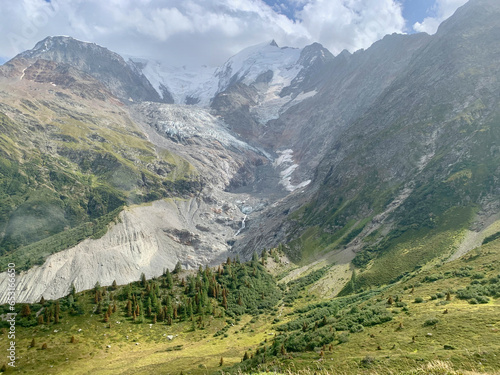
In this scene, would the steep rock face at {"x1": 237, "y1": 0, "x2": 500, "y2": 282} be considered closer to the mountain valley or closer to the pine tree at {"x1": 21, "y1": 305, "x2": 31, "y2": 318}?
the mountain valley

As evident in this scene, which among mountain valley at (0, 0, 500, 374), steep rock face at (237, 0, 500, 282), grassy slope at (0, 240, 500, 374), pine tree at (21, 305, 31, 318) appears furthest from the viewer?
steep rock face at (237, 0, 500, 282)

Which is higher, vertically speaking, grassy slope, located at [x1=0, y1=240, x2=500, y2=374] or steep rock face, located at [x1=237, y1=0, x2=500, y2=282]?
steep rock face, located at [x1=237, y1=0, x2=500, y2=282]

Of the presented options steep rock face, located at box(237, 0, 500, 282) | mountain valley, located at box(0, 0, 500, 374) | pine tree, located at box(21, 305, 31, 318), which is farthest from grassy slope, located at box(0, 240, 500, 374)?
steep rock face, located at box(237, 0, 500, 282)

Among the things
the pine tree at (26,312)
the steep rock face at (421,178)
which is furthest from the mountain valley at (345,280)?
the steep rock face at (421,178)

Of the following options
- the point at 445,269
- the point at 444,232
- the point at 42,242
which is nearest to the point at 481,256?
the point at 445,269

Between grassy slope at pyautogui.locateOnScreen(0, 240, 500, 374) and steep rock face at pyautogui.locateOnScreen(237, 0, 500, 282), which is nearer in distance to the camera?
grassy slope at pyautogui.locateOnScreen(0, 240, 500, 374)

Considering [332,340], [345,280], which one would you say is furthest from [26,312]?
[345,280]

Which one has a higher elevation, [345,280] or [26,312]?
[26,312]

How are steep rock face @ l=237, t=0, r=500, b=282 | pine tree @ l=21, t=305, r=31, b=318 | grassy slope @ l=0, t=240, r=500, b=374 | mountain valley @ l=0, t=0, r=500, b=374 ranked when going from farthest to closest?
1. steep rock face @ l=237, t=0, r=500, b=282
2. pine tree @ l=21, t=305, r=31, b=318
3. mountain valley @ l=0, t=0, r=500, b=374
4. grassy slope @ l=0, t=240, r=500, b=374

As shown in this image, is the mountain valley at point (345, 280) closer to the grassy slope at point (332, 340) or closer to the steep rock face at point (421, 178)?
the grassy slope at point (332, 340)

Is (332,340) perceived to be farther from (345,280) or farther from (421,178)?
(421,178)

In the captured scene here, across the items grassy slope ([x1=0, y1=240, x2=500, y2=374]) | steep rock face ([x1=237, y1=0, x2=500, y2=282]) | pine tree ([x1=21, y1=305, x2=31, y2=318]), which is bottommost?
grassy slope ([x1=0, y1=240, x2=500, y2=374])
